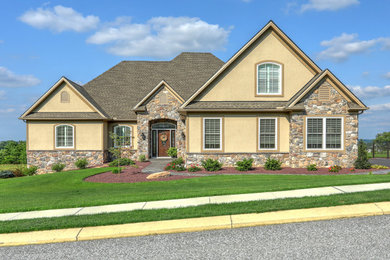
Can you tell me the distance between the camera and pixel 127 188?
13.3 metres

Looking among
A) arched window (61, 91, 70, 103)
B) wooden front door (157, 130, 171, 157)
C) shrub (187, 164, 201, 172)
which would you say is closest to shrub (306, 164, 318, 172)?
shrub (187, 164, 201, 172)

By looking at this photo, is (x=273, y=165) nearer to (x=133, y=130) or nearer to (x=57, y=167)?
(x=133, y=130)

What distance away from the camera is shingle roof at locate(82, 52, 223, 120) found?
26.3 metres

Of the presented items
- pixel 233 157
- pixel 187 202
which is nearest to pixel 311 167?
pixel 233 157

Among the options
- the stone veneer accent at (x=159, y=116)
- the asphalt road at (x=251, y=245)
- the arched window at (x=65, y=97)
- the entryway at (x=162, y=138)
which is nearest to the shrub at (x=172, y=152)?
the stone veneer accent at (x=159, y=116)

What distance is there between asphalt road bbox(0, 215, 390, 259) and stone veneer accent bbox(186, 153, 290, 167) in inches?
459

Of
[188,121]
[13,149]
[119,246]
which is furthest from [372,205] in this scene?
[13,149]

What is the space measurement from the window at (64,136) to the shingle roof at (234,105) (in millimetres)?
11560

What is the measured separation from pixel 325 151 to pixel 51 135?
69.7 ft

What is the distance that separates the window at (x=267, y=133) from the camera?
60.1 feet

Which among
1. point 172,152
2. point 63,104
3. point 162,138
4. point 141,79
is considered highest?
point 141,79

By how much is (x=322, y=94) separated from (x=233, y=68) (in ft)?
19.2

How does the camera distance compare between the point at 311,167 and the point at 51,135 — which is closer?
the point at 311,167

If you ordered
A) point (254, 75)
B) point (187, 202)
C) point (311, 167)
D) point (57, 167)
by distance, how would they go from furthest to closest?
point (57, 167), point (254, 75), point (311, 167), point (187, 202)
